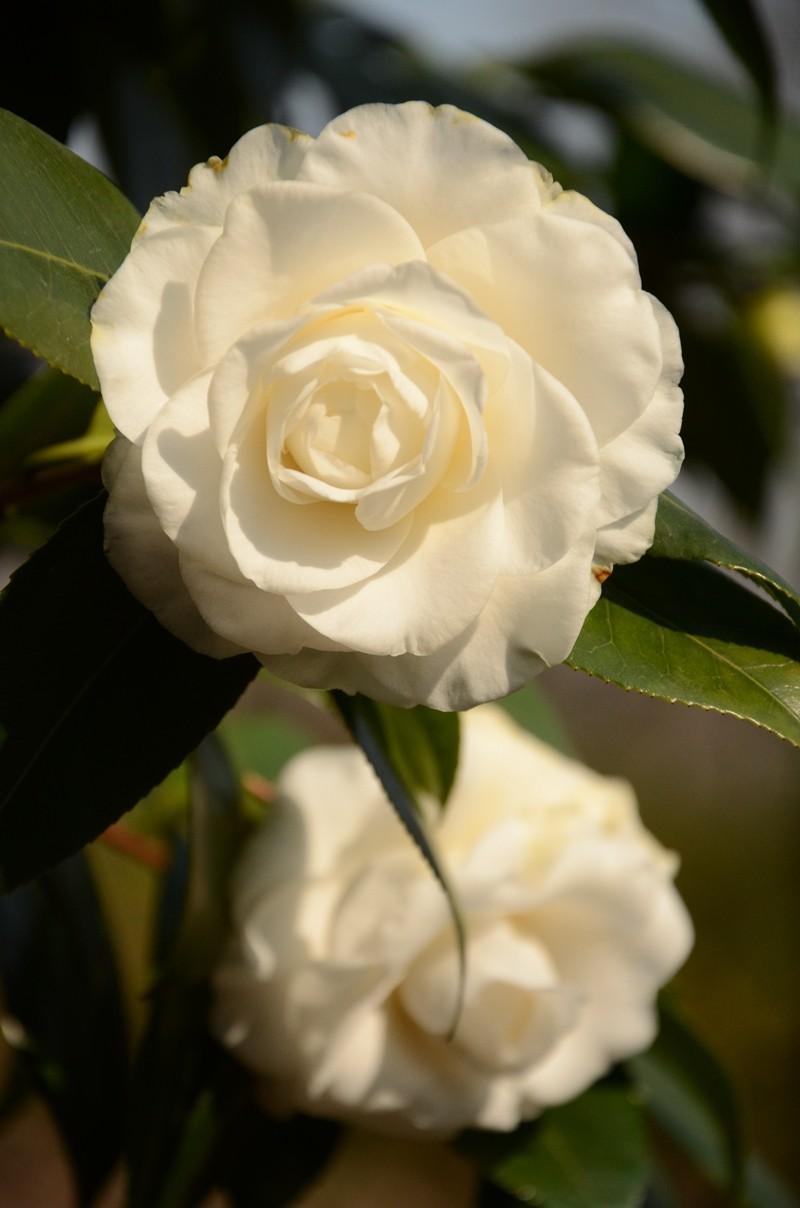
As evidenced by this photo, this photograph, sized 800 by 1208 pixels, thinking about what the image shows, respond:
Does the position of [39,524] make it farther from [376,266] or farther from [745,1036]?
[745,1036]

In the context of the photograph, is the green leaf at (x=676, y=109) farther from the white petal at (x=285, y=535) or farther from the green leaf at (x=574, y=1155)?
the white petal at (x=285, y=535)

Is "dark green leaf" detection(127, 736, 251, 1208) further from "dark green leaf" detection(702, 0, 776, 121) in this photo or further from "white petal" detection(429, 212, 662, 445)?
"dark green leaf" detection(702, 0, 776, 121)

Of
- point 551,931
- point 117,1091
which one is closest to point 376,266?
point 551,931

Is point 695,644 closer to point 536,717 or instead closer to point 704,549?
point 704,549

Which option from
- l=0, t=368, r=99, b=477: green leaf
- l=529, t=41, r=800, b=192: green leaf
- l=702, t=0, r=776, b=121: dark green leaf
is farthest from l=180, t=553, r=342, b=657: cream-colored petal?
l=529, t=41, r=800, b=192: green leaf

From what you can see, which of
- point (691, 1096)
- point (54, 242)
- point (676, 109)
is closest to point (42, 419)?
point (54, 242)

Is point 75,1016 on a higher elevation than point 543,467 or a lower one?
lower

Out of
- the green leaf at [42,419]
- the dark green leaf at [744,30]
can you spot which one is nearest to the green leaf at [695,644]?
the green leaf at [42,419]
